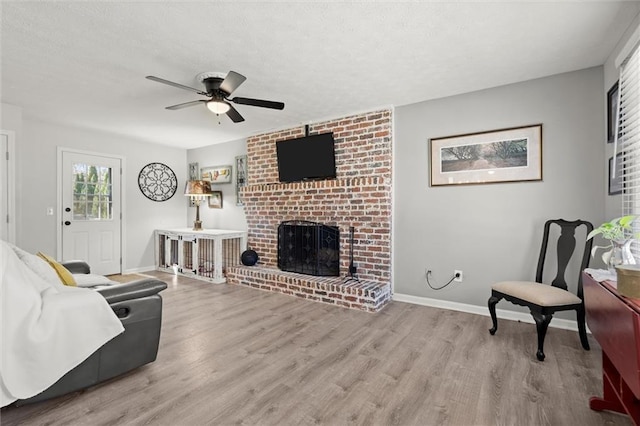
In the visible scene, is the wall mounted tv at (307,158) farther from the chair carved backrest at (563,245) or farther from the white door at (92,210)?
the white door at (92,210)

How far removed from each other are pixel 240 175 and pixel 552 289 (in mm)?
4439

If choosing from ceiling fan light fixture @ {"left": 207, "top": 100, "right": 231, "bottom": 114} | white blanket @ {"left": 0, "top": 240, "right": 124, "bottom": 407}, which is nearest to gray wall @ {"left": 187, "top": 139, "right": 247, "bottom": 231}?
ceiling fan light fixture @ {"left": 207, "top": 100, "right": 231, "bottom": 114}

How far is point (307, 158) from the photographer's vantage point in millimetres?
4254

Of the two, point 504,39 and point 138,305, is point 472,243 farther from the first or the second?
point 138,305

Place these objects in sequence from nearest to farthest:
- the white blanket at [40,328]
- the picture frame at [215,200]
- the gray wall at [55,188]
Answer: the white blanket at [40,328], the gray wall at [55,188], the picture frame at [215,200]

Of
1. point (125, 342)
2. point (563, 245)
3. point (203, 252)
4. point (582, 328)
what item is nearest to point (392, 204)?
point (563, 245)

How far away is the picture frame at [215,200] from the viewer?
18.3 feet

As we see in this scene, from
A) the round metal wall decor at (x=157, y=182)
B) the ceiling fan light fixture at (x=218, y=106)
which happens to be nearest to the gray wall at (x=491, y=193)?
the ceiling fan light fixture at (x=218, y=106)

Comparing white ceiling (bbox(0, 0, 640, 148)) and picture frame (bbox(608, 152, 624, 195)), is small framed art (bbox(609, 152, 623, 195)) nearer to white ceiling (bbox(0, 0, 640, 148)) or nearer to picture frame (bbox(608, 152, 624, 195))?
picture frame (bbox(608, 152, 624, 195))

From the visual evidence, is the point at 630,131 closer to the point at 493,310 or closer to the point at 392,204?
the point at 493,310

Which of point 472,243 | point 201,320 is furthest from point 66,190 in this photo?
point 472,243

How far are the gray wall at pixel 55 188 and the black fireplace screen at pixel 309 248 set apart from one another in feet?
8.85

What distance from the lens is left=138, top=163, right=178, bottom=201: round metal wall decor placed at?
553cm

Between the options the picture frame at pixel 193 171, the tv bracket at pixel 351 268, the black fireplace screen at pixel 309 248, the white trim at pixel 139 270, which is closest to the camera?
the tv bracket at pixel 351 268
